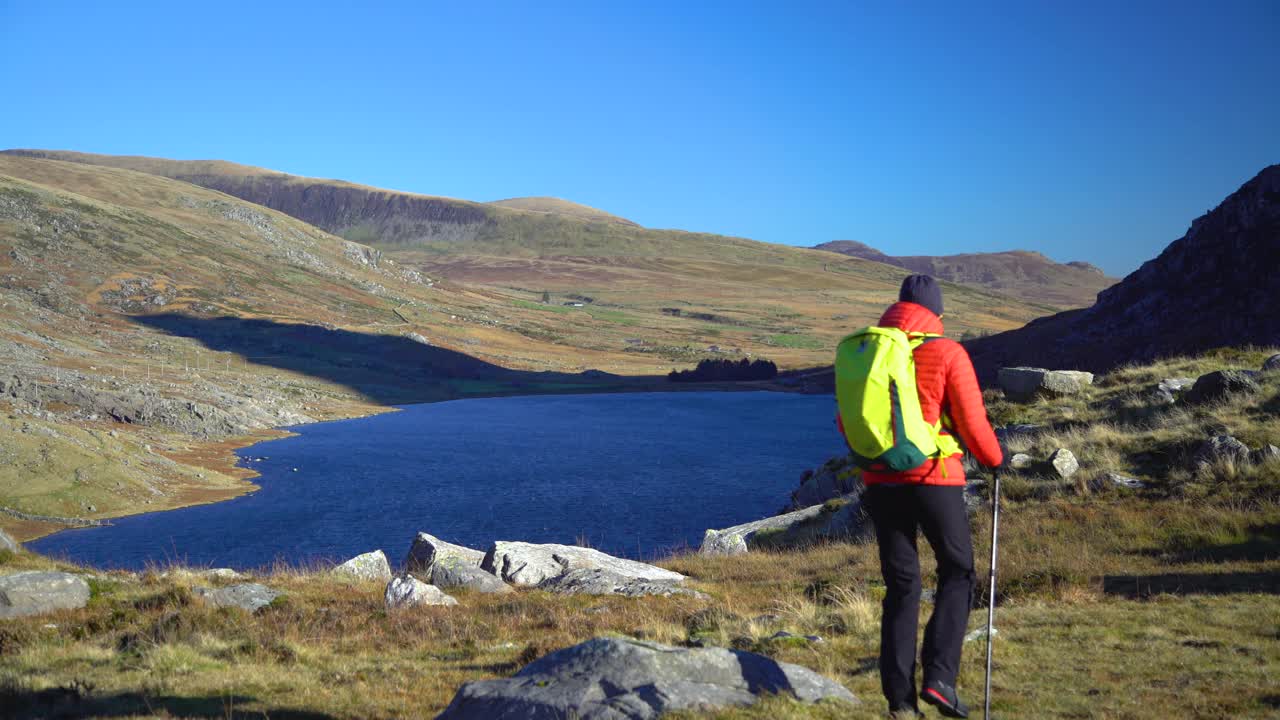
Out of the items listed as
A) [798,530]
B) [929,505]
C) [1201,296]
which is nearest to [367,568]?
[798,530]

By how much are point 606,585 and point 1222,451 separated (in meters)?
11.3

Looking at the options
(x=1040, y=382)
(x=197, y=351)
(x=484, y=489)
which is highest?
(x=1040, y=382)

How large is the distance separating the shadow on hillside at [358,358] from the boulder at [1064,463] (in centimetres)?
10795

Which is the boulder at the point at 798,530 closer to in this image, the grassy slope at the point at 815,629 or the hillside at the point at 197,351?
the grassy slope at the point at 815,629

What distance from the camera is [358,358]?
135625mm

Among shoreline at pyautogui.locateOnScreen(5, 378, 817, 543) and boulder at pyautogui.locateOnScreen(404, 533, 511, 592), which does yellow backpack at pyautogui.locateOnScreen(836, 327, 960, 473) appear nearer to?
boulder at pyautogui.locateOnScreen(404, 533, 511, 592)

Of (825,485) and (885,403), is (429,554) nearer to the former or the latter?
(885,403)

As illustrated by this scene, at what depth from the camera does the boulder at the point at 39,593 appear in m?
11.9

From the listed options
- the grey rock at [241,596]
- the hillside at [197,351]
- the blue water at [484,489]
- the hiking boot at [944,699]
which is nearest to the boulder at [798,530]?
the blue water at [484,489]

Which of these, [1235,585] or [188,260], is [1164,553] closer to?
[1235,585]

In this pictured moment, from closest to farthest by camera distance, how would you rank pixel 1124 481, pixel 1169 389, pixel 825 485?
pixel 1124 481 < pixel 1169 389 < pixel 825 485

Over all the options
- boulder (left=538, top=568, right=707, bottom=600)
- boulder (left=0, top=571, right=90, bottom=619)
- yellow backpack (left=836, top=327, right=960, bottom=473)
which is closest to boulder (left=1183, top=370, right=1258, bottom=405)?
boulder (left=538, top=568, right=707, bottom=600)

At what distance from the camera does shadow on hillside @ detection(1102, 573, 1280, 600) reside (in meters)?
10.6

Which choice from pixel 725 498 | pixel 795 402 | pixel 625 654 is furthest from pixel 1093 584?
pixel 795 402
